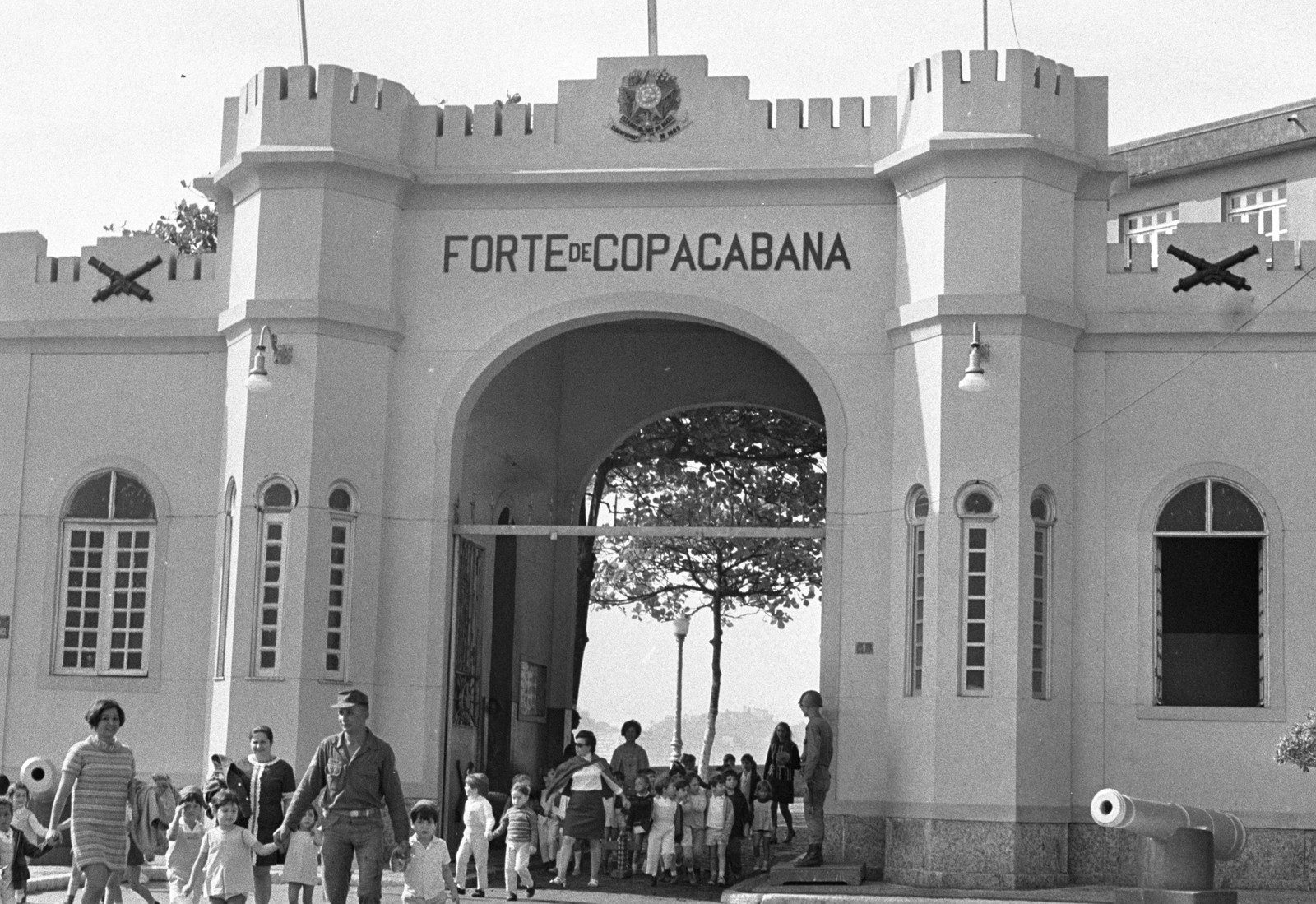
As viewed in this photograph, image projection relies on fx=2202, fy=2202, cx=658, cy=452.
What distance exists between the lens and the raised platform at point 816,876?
20.4m

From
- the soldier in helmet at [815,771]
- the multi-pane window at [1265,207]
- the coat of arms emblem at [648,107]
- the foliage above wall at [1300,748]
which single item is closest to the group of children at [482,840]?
the soldier in helmet at [815,771]

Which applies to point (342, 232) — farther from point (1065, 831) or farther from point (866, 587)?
point (1065, 831)

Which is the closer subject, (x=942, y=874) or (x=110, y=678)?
(x=942, y=874)

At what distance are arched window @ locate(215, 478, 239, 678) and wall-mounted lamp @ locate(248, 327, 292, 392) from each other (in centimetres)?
137

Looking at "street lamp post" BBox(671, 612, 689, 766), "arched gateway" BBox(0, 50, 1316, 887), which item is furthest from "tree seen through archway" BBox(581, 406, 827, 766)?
"arched gateway" BBox(0, 50, 1316, 887)

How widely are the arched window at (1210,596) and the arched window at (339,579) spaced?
8.12 m

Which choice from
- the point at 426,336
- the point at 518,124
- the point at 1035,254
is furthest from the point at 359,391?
the point at 1035,254

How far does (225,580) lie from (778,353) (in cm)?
622

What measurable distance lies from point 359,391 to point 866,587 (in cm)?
555

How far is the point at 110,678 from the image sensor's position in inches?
919

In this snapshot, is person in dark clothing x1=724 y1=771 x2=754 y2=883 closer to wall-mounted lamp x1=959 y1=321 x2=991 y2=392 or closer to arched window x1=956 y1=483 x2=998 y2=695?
arched window x1=956 y1=483 x2=998 y2=695

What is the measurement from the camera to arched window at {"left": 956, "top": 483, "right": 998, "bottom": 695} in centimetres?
2122

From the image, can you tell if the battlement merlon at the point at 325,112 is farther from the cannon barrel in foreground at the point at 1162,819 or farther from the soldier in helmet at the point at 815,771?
the cannon barrel in foreground at the point at 1162,819

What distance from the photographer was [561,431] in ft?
95.0
